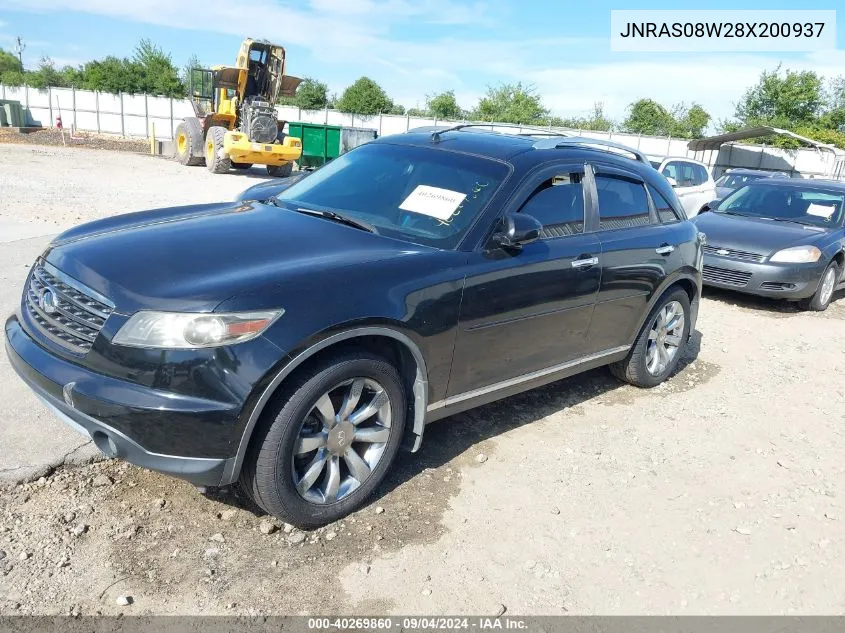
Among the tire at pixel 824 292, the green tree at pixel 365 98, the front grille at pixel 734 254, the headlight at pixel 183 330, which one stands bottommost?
the tire at pixel 824 292

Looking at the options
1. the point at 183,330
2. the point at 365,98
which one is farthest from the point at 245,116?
the point at 365,98

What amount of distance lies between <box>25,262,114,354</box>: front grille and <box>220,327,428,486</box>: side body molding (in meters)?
0.75

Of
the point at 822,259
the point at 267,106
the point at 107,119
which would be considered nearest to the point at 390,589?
the point at 822,259

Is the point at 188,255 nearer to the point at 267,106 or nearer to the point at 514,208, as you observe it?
the point at 514,208

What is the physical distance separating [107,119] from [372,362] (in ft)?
131

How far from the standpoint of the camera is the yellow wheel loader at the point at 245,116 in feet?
63.8

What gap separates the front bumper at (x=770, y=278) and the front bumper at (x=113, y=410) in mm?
7199

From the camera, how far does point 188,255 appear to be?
122 inches

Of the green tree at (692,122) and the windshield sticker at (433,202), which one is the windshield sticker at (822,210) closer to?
the windshield sticker at (433,202)

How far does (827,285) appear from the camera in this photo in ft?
28.8

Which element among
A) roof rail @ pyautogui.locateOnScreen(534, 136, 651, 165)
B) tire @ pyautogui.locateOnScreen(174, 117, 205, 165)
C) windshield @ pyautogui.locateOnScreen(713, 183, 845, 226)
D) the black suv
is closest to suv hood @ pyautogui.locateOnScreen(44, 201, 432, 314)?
the black suv

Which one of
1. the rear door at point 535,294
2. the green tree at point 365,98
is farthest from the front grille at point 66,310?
the green tree at point 365,98

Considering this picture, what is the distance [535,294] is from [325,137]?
21.5 metres

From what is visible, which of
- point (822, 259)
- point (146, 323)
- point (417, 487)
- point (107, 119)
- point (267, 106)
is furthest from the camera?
point (107, 119)
